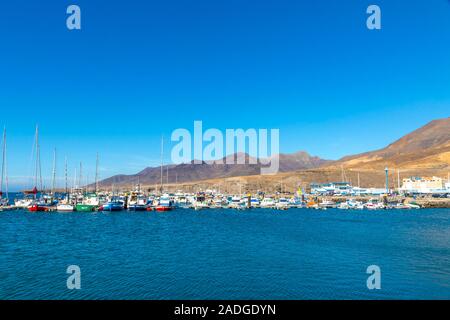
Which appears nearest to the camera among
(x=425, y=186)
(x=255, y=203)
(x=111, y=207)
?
(x=111, y=207)

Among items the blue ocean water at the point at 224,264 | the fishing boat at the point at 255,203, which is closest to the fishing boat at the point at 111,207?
the blue ocean water at the point at 224,264

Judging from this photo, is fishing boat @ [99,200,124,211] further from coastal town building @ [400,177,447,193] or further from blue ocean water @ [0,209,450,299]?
coastal town building @ [400,177,447,193]

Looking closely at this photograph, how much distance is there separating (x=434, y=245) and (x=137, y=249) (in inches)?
1342

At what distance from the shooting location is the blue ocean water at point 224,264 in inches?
830

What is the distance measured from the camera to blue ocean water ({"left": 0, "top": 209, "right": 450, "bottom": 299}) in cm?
2109

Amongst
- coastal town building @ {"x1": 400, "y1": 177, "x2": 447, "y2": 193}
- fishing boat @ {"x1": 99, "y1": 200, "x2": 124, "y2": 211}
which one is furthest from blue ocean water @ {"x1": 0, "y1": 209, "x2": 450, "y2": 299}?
coastal town building @ {"x1": 400, "y1": 177, "x2": 447, "y2": 193}

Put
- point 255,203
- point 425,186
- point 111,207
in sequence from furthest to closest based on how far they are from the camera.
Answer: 1. point 425,186
2. point 255,203
3. point 111,207

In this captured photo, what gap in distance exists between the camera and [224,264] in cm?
2852

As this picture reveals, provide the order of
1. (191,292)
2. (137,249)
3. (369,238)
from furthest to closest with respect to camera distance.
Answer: (369,238), (137,249), (191,292)

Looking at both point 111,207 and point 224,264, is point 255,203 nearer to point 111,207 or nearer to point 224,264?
point 111,207

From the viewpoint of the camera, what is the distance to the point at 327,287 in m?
21.7

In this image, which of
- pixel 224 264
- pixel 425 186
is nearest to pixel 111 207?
pixel 224 264
